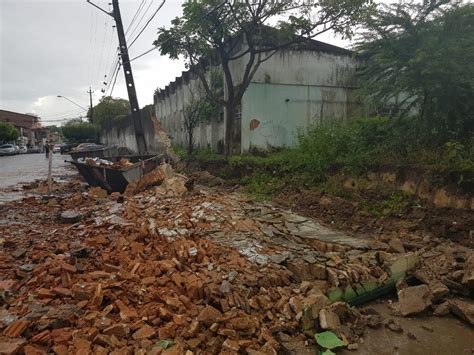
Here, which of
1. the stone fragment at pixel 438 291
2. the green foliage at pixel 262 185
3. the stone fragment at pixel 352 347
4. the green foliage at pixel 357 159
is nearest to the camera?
the stone fragment at pixel 352 347

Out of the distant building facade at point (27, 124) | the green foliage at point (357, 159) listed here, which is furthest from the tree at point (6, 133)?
the green foliage at point (357, 159)

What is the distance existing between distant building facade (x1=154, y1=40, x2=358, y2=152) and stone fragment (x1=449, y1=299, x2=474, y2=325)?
996 cm

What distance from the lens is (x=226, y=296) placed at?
3785 millimetres

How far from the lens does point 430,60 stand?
706cm

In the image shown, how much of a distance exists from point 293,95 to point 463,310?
1163cm

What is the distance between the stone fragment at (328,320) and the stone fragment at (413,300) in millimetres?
938

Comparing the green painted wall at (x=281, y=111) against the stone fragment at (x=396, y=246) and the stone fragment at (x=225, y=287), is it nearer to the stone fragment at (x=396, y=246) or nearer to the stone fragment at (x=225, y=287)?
the stone fragment at (x=396, y=246)

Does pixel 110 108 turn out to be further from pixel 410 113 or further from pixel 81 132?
pixel 410 113

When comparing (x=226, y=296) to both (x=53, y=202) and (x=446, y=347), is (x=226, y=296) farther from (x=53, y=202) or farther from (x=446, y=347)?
(x=53, y=202)

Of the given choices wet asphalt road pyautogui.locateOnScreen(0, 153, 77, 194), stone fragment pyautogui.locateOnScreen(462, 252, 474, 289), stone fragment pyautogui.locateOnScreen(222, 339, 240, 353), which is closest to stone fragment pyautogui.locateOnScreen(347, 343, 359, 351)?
stone fragment pyautogui.locateOnScreen(222, 339, 240, 353)

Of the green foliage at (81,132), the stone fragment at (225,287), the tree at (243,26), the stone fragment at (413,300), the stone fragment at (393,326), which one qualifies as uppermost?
the tree at (243,26)

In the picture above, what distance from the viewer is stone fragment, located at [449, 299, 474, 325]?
3.91m

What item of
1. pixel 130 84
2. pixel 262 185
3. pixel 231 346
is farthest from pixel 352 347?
pixel 130 84

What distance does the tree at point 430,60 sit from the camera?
22.9ft
